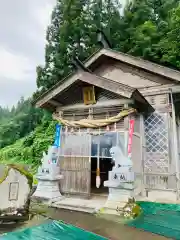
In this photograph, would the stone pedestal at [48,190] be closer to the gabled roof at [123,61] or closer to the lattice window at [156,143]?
the gabled roof at [123,61]

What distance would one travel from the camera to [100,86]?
7047 mm

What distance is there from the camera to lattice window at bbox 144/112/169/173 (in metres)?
7.51

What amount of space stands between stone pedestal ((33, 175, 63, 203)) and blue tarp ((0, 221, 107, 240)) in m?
2.27

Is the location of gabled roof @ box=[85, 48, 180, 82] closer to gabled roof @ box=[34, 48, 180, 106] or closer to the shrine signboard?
gabled roof @ box=[34, 48, 180, 106]

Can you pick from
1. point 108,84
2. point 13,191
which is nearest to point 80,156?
point 108,84

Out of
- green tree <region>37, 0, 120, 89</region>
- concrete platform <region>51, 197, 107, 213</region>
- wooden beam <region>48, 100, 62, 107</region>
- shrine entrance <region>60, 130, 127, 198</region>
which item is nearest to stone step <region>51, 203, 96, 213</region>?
Answer: concrete platform <region>51, 197, 107, 213</region>

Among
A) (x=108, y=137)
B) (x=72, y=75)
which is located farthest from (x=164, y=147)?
(x=72, y=75)

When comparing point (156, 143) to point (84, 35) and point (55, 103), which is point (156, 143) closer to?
point (55, 103)

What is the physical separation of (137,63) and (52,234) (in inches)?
276

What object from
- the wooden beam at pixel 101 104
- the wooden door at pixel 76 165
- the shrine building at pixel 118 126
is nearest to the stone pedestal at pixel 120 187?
the shrine building at pixel 118 126

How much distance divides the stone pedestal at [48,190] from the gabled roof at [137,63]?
536cm

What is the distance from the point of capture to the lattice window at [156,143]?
24.6 ft

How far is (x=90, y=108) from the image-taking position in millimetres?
7699

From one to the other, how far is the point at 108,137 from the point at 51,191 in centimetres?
271
